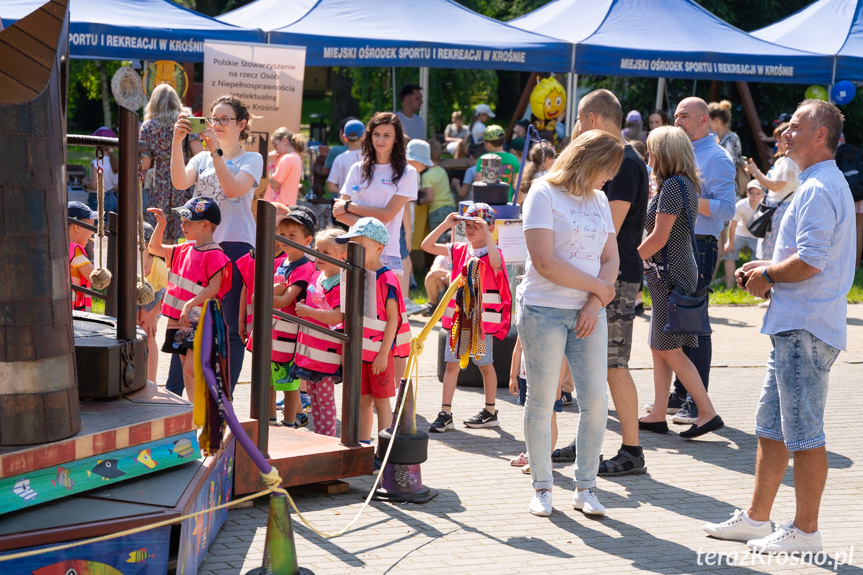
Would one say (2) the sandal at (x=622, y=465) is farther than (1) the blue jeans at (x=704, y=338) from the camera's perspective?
No

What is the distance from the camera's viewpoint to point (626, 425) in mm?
5508

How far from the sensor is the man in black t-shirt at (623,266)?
17.5 feet

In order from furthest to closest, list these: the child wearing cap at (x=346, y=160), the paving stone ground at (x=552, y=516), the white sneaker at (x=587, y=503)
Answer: the child wearing cap at (x=346, y=160), the white sneaker at (x=587, y=503), the paving stone ground at (x=552, y=516)

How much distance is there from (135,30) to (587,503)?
802cm

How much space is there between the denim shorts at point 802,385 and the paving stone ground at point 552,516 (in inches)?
22.0

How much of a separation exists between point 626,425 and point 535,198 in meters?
1.58

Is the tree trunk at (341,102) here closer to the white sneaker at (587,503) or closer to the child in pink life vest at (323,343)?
the child in pink life vest at (323,343)

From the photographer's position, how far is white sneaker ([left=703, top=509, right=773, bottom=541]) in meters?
4.57

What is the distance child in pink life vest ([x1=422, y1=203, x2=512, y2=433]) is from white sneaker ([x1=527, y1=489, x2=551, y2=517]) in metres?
1.53

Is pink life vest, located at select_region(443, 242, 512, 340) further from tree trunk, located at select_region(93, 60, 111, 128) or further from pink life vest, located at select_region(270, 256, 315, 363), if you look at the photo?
tree trunk, located at select_region(93, 60, 111, 128)

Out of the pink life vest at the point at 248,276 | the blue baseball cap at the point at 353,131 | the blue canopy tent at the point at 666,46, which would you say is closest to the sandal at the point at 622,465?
the pink life vest at the point at 248,276

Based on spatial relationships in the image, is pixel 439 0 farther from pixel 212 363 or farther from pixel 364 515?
pixel 212 363

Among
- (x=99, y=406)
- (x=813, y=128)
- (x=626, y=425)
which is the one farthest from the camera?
(x=626, y=425)

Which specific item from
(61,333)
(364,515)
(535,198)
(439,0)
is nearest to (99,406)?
(61,333)
